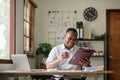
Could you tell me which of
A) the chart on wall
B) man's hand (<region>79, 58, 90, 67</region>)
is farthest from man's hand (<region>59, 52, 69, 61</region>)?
the chart on wall

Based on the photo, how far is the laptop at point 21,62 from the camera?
409 cm

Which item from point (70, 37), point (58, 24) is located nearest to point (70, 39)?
point (70, 37)

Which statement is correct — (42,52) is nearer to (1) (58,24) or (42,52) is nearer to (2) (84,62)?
(1) (58,24)

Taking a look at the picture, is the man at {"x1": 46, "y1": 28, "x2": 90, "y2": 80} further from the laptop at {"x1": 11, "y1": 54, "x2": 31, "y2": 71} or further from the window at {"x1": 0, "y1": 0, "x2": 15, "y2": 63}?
the window at {"x1": 0, "y1": 0, "x2": 15, "y2": 63}

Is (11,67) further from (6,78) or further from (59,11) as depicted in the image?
(59,11)

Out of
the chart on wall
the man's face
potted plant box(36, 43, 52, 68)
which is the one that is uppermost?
the chart on wall

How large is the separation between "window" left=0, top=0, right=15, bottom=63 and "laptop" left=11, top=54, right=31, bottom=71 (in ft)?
2.21

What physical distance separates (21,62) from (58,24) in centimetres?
397

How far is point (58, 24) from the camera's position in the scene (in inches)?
316

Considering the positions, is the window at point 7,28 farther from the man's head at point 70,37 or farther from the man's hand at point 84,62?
the man's hand at point 84,62

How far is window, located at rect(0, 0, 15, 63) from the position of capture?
16.3 ft

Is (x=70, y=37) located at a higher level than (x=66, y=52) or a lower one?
higher

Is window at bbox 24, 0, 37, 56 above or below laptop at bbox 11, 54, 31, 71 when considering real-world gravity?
above

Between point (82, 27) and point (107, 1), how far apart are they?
39.4 inches
